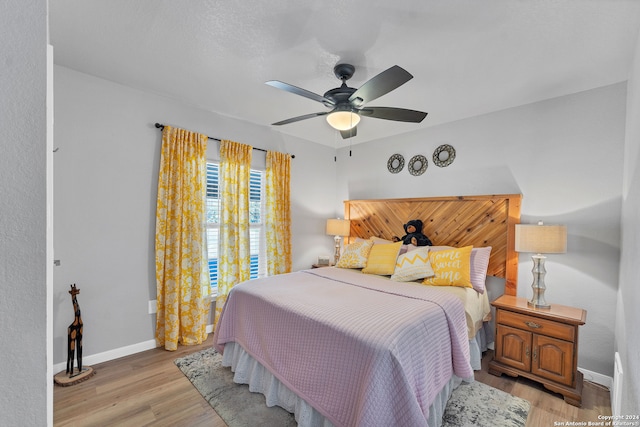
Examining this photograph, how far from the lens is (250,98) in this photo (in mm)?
2883

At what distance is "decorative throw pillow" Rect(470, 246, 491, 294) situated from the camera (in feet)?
8.77

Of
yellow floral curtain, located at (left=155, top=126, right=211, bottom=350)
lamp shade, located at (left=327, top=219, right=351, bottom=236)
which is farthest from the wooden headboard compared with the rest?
yellow floral curtain, located at (left=155, top=126, right=211, bottom=350)

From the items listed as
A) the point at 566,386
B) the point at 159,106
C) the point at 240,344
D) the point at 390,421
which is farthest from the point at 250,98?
the point at 566,386

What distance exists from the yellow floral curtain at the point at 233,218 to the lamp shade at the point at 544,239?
2.90 meters

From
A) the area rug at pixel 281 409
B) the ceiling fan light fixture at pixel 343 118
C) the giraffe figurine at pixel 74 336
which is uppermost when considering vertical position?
the ceiling fan light fixture at pixel 343 118

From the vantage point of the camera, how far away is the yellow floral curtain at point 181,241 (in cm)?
283

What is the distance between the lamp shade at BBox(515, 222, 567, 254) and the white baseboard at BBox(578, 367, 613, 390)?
1142 millimetres

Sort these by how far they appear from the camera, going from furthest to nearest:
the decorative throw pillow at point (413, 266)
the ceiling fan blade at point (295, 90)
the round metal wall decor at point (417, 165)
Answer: the round metal wall decor at point (417, 165) < the decorative throw pillow at point (413, 266) < the ceiling fan blade at point (295, 90)

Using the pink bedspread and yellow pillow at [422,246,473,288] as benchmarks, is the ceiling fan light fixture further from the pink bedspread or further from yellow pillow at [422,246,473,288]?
yellow pillow at [422,246,473,288]

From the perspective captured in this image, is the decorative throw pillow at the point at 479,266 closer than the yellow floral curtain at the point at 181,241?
Yes

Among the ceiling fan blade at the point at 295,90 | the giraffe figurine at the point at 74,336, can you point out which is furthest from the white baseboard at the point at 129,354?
the ceiling fan blade at the point at 295,90

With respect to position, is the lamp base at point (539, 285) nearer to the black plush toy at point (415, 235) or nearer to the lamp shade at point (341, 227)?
the black plush toy at point (415, 235)

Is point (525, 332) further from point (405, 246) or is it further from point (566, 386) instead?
point (405, 246)

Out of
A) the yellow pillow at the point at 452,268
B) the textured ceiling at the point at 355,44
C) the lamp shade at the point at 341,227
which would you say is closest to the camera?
the textured ceiling at the point at 355,44
